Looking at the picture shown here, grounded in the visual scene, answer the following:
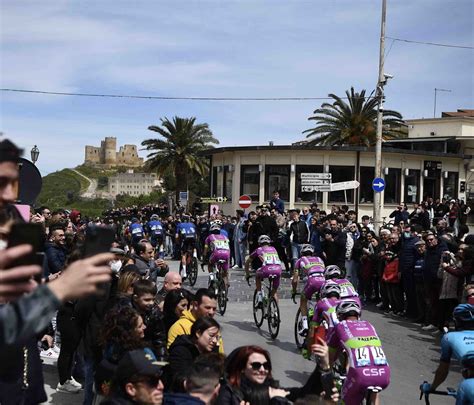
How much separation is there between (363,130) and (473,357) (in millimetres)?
33757

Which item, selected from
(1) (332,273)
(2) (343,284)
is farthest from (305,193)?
(2) (343,284)

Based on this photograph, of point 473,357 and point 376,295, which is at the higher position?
point 473,357

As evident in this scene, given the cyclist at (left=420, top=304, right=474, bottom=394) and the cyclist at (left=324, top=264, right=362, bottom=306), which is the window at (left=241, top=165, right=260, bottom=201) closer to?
the cyclist at (left=324, top=264, right=362, bottom=306)

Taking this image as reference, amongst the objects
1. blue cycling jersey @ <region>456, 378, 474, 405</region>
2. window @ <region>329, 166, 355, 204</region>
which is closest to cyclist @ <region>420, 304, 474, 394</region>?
blue cycling jersey @ <region>456, 378, 474, 405</region>

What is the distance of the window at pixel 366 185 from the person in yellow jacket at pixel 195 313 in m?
31.2

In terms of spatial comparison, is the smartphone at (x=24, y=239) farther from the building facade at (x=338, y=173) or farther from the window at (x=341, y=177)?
the window at (x=341, y=177)

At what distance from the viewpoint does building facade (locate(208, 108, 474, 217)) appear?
120 ft

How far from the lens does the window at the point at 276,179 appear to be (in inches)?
1455

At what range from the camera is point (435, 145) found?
47062mm

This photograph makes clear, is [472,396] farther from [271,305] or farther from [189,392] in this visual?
[271,305]

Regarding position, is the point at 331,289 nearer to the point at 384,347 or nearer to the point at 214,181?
the point at 384,347

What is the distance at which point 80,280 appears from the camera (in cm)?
209

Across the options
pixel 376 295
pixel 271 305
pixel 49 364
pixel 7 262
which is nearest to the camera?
pixel 7 262

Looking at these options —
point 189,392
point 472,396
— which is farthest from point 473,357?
point 189,392
